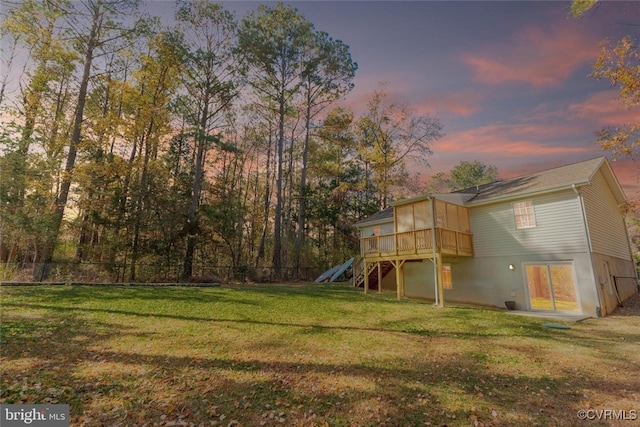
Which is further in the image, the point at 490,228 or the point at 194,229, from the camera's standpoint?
the point at 194,229

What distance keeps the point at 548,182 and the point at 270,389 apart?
44.5ft

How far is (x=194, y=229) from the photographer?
17.6 meters

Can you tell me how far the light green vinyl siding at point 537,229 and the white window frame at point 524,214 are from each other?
4.3 inches

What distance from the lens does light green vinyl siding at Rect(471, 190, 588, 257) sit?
35.0 feet

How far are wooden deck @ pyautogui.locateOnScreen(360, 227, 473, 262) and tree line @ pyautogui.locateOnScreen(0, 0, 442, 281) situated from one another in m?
8.60

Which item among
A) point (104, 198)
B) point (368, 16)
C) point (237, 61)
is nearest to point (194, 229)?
point (104, 198)

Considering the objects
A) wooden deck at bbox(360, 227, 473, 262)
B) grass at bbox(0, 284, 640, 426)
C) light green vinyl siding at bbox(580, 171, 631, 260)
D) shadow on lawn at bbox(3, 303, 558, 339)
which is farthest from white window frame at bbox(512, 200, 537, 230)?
shadow on lawn at bbox(3, 303, 558, 339)

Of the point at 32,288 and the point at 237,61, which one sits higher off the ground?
the point at 237,61

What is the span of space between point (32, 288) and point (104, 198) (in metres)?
7.44

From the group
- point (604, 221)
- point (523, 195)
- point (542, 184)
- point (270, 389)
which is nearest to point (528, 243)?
point (523, 195)

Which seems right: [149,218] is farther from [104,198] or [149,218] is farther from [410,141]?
[410,141]

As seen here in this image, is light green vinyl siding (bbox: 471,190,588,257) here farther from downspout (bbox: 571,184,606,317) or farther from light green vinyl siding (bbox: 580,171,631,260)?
light green vinyl siding (bbox: 580,171,631,260)

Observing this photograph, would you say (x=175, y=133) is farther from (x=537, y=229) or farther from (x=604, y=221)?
(x=604, y=221)

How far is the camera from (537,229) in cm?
1155
